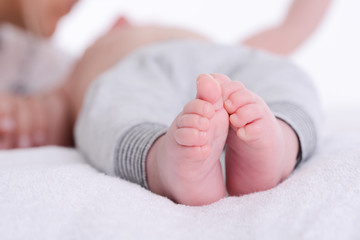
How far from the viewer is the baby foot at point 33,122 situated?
3.00ft

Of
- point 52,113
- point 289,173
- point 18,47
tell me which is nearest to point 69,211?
point 289,173

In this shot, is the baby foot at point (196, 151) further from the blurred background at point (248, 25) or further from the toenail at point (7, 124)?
the blurred background at point (248, 25)

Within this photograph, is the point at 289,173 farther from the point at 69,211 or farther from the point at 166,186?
the point at 69,211

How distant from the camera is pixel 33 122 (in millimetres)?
948

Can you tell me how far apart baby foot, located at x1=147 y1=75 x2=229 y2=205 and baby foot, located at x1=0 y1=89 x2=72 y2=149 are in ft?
1.68

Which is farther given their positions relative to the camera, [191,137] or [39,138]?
[39,138]

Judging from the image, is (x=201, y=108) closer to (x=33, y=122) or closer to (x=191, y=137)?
(x=191, y=137)

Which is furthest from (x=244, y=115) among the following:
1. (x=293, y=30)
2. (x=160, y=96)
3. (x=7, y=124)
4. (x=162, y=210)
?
(x=293, y=30)

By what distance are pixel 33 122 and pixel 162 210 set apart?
0.59m

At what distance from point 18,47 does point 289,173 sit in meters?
1.25

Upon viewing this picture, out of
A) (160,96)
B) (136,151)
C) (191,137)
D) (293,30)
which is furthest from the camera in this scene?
(293,30)

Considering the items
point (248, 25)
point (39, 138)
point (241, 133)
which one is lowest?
point (39, 138)

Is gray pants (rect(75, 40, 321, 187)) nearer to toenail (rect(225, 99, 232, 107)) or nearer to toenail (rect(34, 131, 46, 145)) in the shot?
toenail (rect(225, 99, 232, 107))

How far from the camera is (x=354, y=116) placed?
44.4 inches
